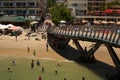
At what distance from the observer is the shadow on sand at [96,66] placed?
45.6 metres

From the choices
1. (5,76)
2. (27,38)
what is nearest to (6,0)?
(27,38)

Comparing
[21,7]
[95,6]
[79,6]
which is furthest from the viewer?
[95,6]

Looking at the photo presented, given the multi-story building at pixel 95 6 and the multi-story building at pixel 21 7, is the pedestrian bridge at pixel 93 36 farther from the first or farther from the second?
the multi-story building at pixel 95 6

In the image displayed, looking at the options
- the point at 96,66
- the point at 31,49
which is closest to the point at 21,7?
the point at 31,49

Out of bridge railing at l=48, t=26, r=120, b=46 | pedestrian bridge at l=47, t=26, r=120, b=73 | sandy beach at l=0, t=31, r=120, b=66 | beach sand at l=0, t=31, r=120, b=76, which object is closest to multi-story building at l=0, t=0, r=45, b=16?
beach sand at l=0, t=31, r=120, b=76

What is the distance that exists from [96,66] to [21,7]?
73.2 meters

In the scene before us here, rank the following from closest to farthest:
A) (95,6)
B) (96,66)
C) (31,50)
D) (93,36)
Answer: (93,36)
(96,66)
(31,50)
(95,6)

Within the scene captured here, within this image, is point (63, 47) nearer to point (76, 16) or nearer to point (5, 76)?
point (5, 76)

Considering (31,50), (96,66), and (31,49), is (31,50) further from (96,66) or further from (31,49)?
(96,66)

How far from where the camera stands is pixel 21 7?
12131 centimetres

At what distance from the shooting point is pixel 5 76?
4562 centimetres

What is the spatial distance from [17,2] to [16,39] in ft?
157

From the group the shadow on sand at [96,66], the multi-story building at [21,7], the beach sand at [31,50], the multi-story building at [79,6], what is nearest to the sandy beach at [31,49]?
the beach sand at [31,50]

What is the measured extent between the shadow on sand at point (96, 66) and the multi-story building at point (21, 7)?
56274 mm
